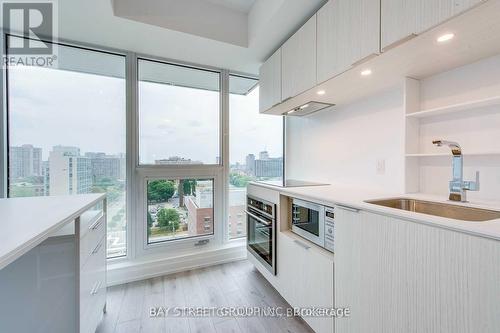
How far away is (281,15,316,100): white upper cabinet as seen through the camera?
161cm

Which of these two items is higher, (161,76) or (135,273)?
(161,76)

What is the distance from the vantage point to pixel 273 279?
1918 mm

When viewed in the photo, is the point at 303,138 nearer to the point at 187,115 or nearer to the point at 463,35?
the point at 187,115

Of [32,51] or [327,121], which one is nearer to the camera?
[32,51]

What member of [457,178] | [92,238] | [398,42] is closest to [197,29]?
[398,42]

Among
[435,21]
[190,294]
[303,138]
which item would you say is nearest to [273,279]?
[190,294]

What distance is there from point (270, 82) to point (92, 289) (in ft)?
7.37

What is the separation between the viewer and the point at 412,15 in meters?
0.98

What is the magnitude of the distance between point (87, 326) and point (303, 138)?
2.49 meters

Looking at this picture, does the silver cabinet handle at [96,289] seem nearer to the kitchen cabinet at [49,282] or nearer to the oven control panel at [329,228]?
the kitchen cabinet at [49,282]

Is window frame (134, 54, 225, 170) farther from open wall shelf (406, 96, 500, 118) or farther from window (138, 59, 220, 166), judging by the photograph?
open wall shelf (406, 96, 500, 118)

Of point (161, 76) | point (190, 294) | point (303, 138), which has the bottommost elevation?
point (190, 294)

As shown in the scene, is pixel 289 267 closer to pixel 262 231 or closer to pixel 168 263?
pixel 262 231

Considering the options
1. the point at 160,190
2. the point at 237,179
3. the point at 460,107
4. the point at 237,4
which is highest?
the point at 237,4
